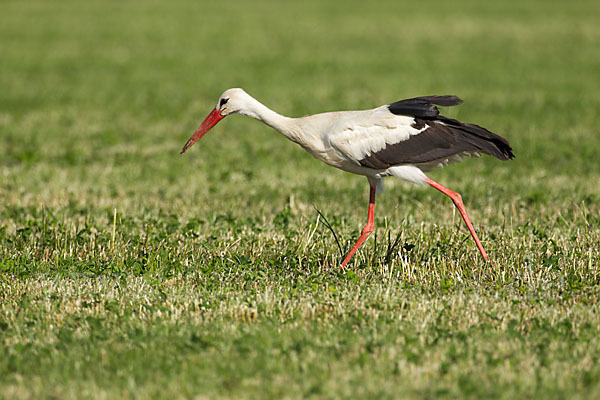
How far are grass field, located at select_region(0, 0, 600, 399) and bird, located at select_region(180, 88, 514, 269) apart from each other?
2.14 ft

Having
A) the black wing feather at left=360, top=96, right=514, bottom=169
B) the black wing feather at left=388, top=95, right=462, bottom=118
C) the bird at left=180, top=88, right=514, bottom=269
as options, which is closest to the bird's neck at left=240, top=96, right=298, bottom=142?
the bird at left=180, top=88, right=514, bottom=269

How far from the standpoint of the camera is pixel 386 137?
686cm

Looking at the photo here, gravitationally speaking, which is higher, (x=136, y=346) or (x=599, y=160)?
(x=599, y=160)

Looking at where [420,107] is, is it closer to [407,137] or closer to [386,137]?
[407,137]

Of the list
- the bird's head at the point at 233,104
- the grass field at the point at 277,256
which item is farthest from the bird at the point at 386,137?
the grass field at the point at 277,256

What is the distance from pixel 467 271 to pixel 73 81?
658 inches

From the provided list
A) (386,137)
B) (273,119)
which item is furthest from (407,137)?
(273,119)

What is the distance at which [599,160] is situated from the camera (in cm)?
1170

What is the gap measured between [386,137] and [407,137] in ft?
0.72

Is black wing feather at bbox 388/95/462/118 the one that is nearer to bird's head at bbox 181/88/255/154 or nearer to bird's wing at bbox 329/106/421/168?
bird's wing at bbox 329/106/421/168

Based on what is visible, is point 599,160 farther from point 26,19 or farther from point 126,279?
point 26,19

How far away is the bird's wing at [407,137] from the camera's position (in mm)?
6746

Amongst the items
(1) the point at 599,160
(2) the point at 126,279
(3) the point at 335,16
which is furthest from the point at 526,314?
(3) the point at 335,16

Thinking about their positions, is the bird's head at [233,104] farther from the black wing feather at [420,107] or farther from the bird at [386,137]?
the black wing feather at [420,107]
